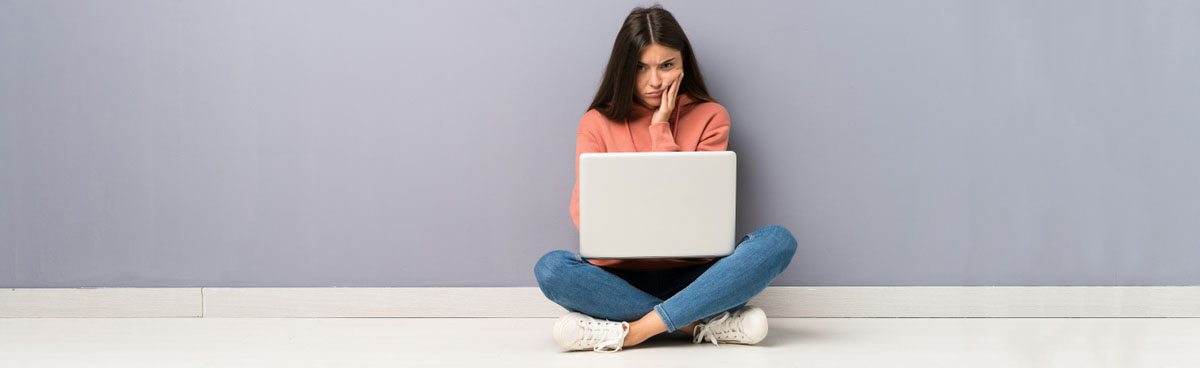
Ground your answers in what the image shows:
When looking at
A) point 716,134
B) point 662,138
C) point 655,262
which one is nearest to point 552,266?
point 655,262

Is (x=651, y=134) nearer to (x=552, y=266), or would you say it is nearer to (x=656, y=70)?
(x=656, y=70)

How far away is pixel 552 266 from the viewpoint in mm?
1532

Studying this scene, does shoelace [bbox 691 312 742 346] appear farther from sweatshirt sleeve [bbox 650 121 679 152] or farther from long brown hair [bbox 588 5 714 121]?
long brown hair [bbox 588 5 714 121]

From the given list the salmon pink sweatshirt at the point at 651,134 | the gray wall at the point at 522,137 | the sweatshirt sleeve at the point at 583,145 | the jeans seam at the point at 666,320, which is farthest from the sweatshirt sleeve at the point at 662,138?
the jeans seam at the point at 666,320

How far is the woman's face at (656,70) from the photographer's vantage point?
169 centimetres

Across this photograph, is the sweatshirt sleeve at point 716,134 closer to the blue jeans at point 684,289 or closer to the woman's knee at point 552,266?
the blue jeans at point 684,289

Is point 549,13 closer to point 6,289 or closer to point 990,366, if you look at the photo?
point 990,366

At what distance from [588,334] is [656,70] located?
0.57 m

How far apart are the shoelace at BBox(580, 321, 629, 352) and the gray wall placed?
39 cm

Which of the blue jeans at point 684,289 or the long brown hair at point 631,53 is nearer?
the blue jeans at point 684,289

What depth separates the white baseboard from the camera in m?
1.82

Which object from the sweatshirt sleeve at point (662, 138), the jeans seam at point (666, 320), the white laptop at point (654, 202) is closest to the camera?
the white laptop at point (654, 202)

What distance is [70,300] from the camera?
1.90 meters

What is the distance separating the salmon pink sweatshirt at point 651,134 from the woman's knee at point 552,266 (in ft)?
0.48
